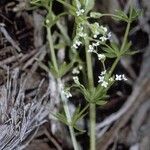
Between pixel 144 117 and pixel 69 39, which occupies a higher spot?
pixel 69 39

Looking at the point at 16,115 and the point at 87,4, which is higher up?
the point at 87,4

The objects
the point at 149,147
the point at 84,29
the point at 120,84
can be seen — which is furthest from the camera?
the point at 120,84

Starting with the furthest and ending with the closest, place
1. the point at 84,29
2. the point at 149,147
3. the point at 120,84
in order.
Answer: the point at 120,84
the point at 149,147
the point at 84,29

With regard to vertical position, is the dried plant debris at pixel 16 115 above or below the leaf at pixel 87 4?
below

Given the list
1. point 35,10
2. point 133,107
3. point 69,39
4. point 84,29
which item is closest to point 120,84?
point 133,107

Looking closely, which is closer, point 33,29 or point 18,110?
point 18,110

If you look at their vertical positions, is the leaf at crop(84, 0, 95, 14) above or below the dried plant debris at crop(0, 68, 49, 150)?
above

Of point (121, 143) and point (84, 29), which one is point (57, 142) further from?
point (84, 29)

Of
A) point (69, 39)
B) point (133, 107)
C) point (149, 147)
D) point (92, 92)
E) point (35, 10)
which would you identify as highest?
point (35, 10)
